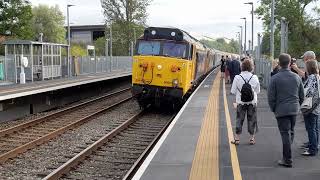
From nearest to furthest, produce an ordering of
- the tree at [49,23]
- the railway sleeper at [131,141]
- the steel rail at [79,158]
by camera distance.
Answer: the steel rail at [79,158], the railway sleeper at [131,141], the tree at [49,23]

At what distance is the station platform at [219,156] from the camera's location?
7695 mm

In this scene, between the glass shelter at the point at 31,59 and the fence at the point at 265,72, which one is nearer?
the fence at the point at 265,72

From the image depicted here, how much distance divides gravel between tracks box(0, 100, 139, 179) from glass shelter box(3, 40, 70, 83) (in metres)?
14.6

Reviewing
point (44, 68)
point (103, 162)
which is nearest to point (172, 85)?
point (103, 162)

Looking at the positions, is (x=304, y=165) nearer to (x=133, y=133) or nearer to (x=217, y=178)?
(x=217, y=178)

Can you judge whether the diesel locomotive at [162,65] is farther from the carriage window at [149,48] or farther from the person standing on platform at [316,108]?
the person standing on platform at [316,108]

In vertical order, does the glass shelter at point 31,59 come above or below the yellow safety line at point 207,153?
above

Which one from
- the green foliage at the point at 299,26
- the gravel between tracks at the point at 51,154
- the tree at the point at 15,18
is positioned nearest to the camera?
the gravel between tracks at the point at 51,154

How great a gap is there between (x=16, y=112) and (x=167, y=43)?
612cm

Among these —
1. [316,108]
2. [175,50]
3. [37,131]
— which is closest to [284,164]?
[316,108]

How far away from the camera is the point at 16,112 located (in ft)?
64.2

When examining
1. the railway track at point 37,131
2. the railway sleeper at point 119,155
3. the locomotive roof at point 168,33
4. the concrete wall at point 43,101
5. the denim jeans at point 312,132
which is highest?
the locomotive roof at point 168,33

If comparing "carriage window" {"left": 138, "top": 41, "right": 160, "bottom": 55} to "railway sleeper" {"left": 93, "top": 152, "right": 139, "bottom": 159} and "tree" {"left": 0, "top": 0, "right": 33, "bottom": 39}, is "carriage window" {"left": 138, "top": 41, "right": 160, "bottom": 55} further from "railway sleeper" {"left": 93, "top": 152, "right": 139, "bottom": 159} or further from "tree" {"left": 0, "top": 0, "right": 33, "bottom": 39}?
"tree" {"left": 0, "top": 0, "right": 33, "bottom": 39}

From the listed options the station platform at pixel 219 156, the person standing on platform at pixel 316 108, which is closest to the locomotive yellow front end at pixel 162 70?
the station platform at pixel 219 156
